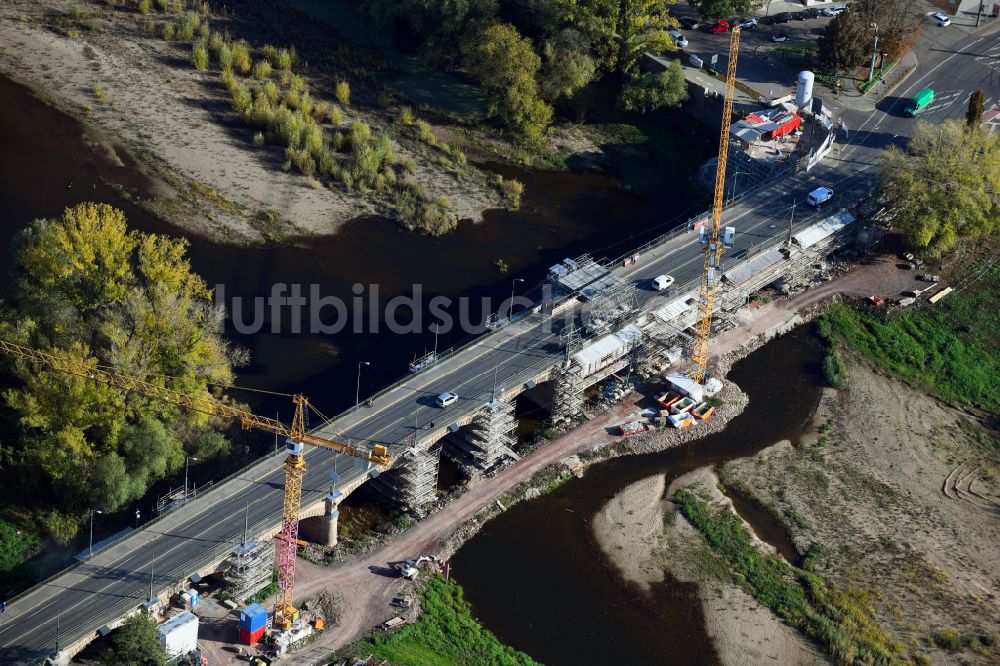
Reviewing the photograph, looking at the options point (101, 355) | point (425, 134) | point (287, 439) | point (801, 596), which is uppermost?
point (425, 134)

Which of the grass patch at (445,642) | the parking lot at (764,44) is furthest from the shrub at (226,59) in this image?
the grass patch at (445,642)

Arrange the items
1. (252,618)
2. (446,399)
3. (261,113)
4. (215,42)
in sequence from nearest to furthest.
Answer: (252,618) < (446,399) < (261,113) < (215,42)

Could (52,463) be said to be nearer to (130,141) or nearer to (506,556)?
(506,556)

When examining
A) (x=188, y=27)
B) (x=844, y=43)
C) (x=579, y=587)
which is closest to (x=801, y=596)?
(x=579, y=587)

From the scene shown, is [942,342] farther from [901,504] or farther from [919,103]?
[919,103]

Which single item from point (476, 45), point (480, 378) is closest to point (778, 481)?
point (480, 378)

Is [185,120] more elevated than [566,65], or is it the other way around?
[566,65]
